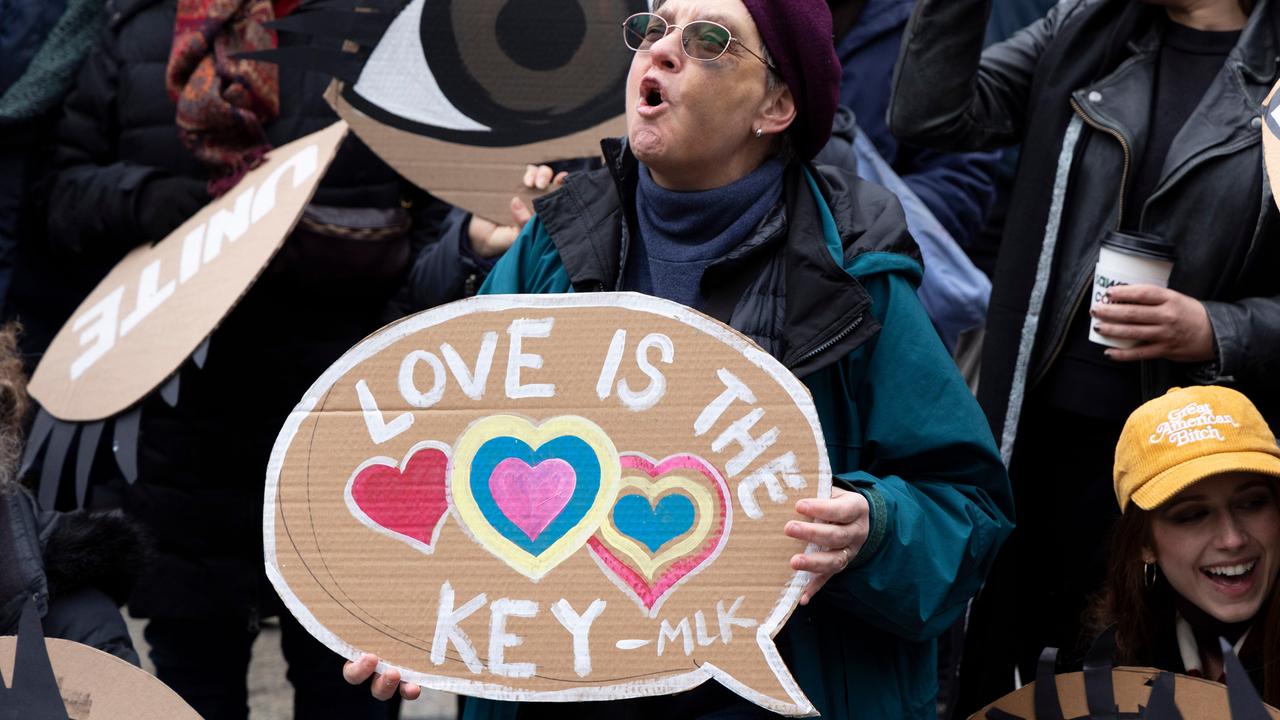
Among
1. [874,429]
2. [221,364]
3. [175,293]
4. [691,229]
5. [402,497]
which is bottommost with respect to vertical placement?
[221,364]

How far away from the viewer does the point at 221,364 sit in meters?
3.79

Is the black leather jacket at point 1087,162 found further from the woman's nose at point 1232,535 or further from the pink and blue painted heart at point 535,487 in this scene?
the pink and blue painted heart at point 535,487

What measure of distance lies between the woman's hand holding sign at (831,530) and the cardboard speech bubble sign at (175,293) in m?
1.41

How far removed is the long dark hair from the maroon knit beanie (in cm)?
94

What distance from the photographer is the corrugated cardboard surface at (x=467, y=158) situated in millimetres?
3371

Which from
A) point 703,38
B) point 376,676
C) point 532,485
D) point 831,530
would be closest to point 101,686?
point 376,676

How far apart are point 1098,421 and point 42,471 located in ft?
7.07

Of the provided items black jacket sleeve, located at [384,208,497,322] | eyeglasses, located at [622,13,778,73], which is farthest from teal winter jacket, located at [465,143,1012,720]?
black jacket sleeve, located at [384,208,497,322]

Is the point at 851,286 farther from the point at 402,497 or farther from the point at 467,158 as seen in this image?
the point at 467,158

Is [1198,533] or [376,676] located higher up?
[1198,533]

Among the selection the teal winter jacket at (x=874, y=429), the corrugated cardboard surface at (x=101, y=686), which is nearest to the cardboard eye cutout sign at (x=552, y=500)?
the teal winter jacket at (x=874, y=429)

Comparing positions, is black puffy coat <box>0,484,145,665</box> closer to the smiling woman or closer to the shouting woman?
the shouting woman

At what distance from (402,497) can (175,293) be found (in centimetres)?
125

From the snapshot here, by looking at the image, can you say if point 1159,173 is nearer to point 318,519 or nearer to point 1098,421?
point 1098,421
